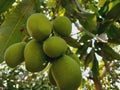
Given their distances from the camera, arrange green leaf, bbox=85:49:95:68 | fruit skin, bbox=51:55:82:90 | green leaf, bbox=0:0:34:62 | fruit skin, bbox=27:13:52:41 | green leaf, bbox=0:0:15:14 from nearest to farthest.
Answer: fruit skin, bbox=51:55:82:90, fruit skin, bbox=27:13:52:41, green leaf, bbox=0:0:34:62, green leaf, bbox=0:0:15:14, green leaf, bbox=85:49:95:68

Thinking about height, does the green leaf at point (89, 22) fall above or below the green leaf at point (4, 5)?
below

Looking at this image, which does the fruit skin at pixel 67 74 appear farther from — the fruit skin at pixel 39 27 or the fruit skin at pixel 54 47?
the fruit skin at pixel 39 27

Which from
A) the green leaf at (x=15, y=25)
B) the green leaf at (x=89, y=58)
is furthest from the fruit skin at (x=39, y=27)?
the green leaf at (x=89, y=58)

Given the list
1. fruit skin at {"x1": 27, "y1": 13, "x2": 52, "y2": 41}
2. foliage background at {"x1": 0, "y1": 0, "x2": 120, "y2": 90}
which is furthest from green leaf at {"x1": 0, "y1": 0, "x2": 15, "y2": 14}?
fruit skin at {"x1": 27, "y1": 13, "x2": 52, "y2": 41}

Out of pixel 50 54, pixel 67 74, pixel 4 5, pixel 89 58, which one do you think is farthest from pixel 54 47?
pixel 89 58

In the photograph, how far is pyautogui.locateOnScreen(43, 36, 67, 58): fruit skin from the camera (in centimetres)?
140

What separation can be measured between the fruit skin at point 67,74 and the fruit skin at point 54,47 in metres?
0.05

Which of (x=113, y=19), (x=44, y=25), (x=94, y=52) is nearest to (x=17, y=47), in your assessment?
(x=44, y=25)

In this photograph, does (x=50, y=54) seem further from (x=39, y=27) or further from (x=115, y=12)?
(x=115, y=12)

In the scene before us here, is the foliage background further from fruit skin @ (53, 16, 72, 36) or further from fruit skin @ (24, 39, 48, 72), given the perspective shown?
fruit skin @ (24, 39, 48, 72)

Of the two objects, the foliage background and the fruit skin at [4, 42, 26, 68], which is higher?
the fruit skin at [4, 42, 26, 68]

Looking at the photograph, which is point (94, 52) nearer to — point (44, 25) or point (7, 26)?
point (7, 26)

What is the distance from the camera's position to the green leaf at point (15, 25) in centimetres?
184

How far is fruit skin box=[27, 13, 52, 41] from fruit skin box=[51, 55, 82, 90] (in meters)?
0.16
